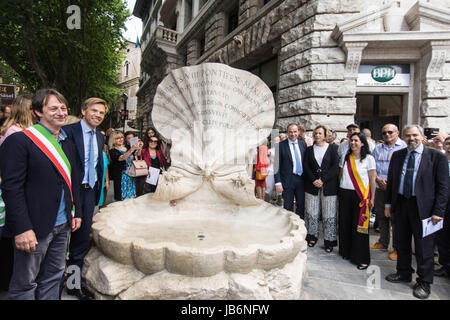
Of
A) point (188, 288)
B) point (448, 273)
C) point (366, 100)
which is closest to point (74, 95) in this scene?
point (366, 100)

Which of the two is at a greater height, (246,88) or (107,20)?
(107,20)

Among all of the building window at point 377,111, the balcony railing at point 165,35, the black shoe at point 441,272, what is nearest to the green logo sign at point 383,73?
the building window at point 377,111

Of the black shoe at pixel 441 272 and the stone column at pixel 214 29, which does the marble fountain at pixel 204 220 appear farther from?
the stone column at pixel 214 29

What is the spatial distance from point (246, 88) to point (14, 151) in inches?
123

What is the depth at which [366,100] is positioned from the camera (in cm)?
761

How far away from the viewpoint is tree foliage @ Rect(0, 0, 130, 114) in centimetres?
816

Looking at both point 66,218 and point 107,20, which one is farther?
point 107,20

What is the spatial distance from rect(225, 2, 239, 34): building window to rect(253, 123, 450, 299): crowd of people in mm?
9878

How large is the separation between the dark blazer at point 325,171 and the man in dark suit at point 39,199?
10.4 feet

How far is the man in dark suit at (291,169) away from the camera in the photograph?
4.22 metres

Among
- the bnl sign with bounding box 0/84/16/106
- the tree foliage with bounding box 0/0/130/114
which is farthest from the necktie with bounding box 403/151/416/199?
the tree foliage with bounding box 0/0/130/114

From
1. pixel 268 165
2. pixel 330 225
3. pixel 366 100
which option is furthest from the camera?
pixel 366 100

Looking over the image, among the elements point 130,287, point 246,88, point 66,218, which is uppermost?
point 246,88
